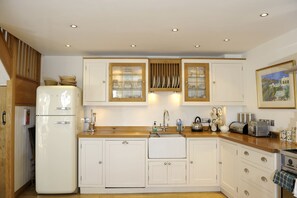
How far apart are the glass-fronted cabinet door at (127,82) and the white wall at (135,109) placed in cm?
35

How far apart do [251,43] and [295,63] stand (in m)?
0.81

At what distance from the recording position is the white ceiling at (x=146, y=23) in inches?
84.2

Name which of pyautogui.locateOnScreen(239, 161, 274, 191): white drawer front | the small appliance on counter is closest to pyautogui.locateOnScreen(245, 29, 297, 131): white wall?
the small appliance on counter

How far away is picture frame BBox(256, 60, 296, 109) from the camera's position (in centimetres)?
282

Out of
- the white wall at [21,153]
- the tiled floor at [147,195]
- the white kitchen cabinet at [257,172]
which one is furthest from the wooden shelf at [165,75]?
the white wall at [21,153]

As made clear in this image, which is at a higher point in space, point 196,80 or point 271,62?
point 271,62

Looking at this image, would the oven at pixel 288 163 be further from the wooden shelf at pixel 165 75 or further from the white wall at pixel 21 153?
the white wall at pixel 21 153

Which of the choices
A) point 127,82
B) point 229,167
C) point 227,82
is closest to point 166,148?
point 229,167

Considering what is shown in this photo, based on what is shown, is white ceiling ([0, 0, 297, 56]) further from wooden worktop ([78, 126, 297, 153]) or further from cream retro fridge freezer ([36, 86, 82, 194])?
wooden worktop ([78, 126, 297, 153])

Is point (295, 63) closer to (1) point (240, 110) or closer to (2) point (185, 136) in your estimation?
(1) point (240, 110)

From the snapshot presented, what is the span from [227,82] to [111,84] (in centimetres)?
207

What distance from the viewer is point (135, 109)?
4.11 m

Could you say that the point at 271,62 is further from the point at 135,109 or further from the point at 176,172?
the point at 135,109

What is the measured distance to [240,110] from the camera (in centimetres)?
408
